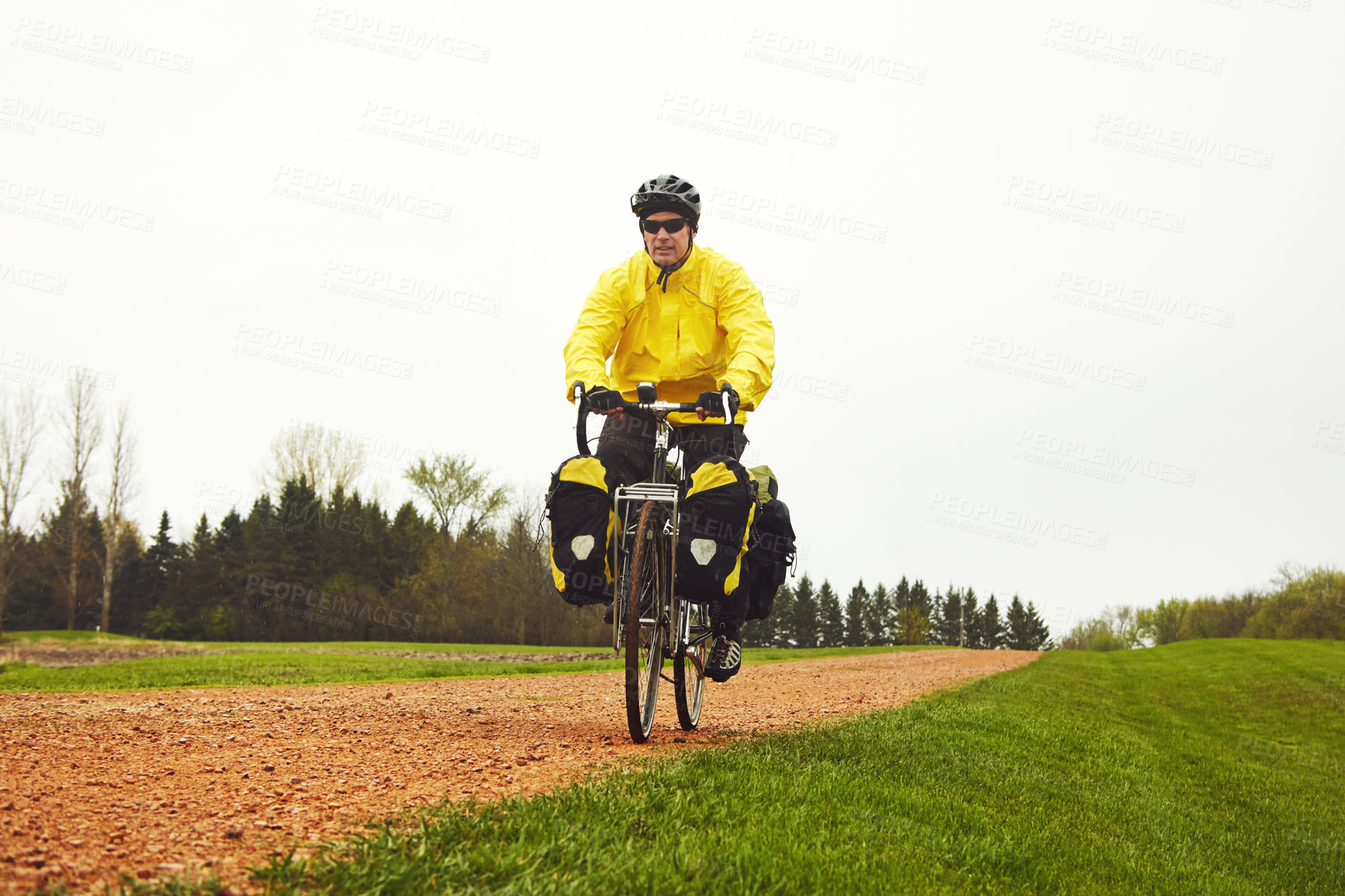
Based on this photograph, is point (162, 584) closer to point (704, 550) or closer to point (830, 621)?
point (830, 621)

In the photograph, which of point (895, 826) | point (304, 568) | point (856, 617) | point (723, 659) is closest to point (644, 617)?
point (723, 659)

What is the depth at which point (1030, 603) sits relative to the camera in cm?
Result: 8275

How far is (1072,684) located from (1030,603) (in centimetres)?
7097

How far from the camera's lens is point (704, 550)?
5.04m

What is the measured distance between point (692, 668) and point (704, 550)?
1.77m

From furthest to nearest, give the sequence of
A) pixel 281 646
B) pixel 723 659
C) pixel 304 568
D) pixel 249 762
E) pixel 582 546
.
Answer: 1. pixel 304 568
2. pixel 281 646
3. pixel 723 659
4. pixel 582 546
5. pixel 249 762

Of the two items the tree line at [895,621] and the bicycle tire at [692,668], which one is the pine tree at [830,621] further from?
the bicycle tire at [692,668]

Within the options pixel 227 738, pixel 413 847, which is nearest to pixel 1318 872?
pixel 413 847

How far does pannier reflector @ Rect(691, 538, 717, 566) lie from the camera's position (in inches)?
198

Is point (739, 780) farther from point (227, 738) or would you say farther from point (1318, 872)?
point (1318, 872)

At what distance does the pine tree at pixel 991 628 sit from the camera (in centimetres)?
7925

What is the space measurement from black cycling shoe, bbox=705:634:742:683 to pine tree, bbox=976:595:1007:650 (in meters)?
79.8

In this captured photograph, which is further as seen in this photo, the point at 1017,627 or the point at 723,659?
the point at 1017,627

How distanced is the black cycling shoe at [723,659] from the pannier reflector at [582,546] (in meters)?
1.59
